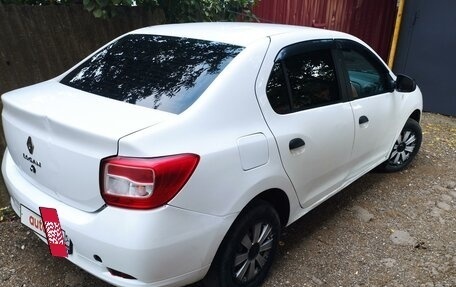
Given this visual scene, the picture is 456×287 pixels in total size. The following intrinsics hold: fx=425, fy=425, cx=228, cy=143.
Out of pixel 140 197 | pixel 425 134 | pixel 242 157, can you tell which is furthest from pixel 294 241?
pixel 425 134

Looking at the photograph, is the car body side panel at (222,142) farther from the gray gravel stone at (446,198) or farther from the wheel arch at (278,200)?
the gray gravel stone at (446,198)

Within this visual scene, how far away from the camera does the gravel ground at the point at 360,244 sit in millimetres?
2781

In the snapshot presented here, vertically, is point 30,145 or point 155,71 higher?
point 155,71

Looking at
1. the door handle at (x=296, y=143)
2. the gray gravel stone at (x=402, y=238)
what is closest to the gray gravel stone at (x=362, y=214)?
the gray gravel stone at (x=402, y=238)

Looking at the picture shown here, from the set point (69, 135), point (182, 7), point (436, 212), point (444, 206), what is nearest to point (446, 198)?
point (444, 206)

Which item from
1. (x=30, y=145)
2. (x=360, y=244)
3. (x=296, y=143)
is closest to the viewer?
(x=30, y=145)

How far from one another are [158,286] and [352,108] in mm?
1959

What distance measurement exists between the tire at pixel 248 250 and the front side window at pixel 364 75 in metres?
Result: 1.32

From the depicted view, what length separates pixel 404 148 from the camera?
449 centimetres

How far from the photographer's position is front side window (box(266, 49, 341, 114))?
2607mm

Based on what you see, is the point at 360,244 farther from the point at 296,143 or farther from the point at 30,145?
the point at 30,145

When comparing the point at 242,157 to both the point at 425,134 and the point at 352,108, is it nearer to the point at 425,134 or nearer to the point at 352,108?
the point at 352,108

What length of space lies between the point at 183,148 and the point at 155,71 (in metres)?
0.72

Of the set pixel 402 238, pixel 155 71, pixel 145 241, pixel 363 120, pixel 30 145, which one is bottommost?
pixel 402 238
